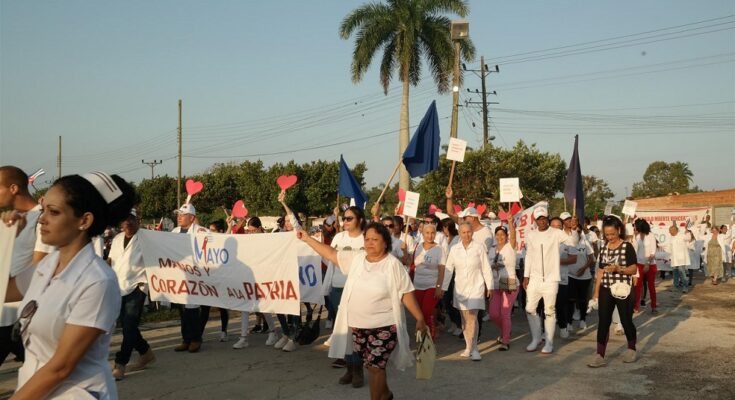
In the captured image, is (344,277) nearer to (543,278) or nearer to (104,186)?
(543,278)

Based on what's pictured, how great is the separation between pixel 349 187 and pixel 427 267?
2697mm

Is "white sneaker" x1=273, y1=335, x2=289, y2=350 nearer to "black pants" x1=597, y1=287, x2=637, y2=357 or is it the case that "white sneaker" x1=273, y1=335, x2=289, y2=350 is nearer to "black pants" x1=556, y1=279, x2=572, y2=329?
"black pants" x1=597, y1=287, x2=637, y2=357

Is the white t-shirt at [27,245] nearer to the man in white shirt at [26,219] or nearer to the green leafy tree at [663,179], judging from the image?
the man in white shirt at [26,219]

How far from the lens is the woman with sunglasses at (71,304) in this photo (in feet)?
7.64

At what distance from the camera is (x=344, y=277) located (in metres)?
7.94

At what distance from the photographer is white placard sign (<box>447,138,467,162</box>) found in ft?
37.3

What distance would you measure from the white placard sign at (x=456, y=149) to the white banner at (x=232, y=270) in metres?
3.90

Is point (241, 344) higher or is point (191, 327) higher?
point (191, 327)

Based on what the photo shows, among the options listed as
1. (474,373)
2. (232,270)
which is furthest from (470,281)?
(232,270)

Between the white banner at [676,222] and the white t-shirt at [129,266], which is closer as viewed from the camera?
the white t-shirt at [129,266]

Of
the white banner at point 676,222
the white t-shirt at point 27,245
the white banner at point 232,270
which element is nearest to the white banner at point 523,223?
the white banner at point 232,270

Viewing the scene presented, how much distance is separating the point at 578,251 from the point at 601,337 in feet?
10.7

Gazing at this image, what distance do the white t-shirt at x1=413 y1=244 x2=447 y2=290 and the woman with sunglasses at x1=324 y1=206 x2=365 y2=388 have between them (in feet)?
4.46

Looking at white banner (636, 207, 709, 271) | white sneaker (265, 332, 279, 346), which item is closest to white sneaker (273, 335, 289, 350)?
white sneaker (265, 332, 279, 346)
